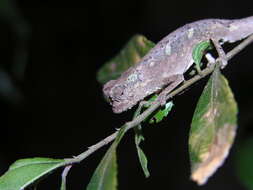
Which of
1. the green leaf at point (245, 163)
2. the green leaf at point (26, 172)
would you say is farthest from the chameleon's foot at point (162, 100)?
the green leaf at point (245, 163)

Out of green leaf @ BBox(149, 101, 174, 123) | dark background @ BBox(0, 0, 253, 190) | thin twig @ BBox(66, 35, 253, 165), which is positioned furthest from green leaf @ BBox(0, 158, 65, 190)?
dark background @ BBox(0, 0, 253, 190)

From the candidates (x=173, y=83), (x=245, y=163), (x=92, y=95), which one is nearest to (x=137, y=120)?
(x=173, y=83)

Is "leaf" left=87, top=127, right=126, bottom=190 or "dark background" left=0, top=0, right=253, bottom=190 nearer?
"leaf" left=87, top=127, right=126, bottom=190

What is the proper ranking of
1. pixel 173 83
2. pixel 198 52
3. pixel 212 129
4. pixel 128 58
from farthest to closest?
pixel 128 58, pixel 173 83, pixel 198 52, pixel 212 129

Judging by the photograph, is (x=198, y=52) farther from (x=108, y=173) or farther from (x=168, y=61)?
(x=108, y=173)

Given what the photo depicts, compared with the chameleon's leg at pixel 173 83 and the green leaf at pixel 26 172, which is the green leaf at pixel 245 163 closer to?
the chameleon's leg at pixel 173 83

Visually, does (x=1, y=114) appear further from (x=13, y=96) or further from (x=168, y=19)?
(x=168, y=19)

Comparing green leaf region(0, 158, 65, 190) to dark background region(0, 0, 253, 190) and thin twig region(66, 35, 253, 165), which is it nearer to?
thin twig region(66, 35, 253, 165)
